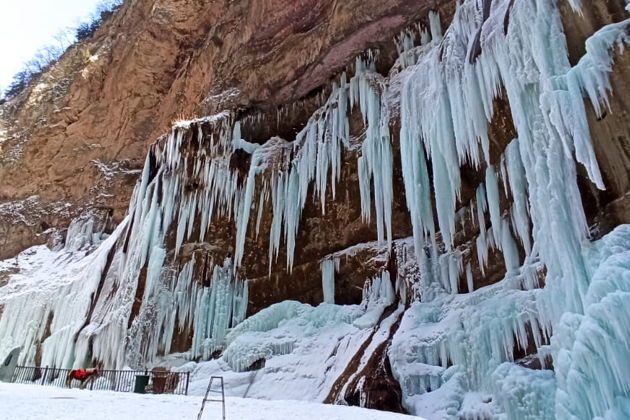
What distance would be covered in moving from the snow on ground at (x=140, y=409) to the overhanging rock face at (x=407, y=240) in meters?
2.58

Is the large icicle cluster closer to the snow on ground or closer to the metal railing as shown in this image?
the snow on ground

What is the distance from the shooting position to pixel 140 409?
665 centimetres

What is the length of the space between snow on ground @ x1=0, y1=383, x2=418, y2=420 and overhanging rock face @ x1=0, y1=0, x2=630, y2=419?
8.45 feet

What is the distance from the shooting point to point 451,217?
1079 centimetres

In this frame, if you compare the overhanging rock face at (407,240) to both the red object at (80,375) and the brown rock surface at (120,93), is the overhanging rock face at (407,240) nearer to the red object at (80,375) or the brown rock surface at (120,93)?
the red object at (80,375)

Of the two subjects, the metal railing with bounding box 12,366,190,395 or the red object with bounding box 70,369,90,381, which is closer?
the red object with bounding box 70,369,90,381

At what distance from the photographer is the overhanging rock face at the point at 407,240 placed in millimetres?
7031

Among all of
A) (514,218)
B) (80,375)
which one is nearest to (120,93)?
(80,375)

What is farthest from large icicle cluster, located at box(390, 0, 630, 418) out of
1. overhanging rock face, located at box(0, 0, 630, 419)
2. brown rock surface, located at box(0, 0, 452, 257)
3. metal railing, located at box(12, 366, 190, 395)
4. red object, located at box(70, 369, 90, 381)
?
brown rock surface, located at box(0, 0, 452, 257)

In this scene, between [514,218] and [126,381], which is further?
[126,381]

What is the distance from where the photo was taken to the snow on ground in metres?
5.91

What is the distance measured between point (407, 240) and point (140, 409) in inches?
315

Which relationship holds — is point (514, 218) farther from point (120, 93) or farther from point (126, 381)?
point (120, 93)

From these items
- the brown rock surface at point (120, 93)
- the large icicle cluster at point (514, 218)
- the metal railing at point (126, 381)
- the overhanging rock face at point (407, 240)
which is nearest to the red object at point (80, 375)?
the metal railing at point (126, 381)
